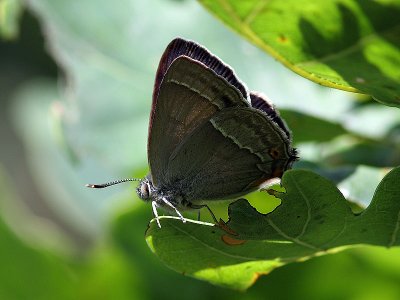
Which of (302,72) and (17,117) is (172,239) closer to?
(302,72)

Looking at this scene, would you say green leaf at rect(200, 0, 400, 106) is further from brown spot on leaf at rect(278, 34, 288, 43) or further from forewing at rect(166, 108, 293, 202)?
forewing at rect(166, 108, 293, 202)

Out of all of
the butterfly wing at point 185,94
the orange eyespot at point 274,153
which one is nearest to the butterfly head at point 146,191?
the butterfly wing at point 185,94

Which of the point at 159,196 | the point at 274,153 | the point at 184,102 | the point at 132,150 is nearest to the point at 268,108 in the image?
the point at 274,153

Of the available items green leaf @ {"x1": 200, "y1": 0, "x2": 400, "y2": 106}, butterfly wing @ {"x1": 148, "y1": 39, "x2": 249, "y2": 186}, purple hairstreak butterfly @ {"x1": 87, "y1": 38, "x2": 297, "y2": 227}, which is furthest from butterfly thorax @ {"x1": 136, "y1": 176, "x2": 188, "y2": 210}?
green leaf @ {"x1": 200, "y1": 0, "x2": 400, "y2": 106}

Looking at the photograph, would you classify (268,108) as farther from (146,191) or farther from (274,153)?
(146,191)

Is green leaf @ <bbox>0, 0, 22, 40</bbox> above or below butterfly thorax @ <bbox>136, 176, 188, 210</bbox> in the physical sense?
above

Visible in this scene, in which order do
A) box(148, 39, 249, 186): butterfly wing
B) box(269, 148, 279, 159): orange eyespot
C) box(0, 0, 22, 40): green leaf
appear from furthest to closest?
box(0, 0, 22, 40): green leaf
box(269, 148, 279, 159): orange eyespot
box(148, 39, 249, 186): butterfly wing

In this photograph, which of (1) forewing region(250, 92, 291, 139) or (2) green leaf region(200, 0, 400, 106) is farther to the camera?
(1) forewing region(250, 92, 291, 139)

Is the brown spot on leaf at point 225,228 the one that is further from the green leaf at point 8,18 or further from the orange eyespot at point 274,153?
the green leaf at point 8,18
